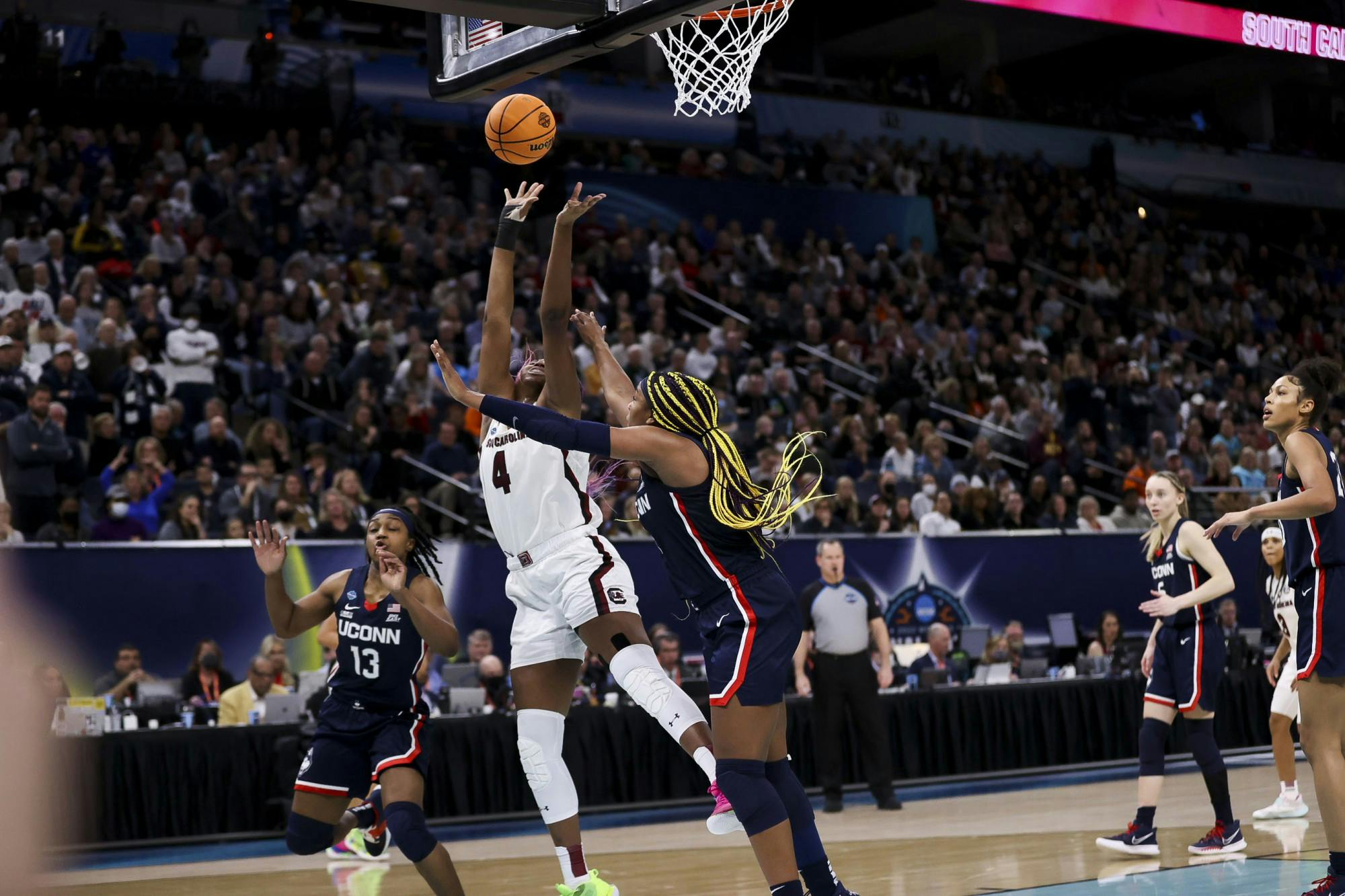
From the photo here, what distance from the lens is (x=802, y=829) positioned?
5.72 metres

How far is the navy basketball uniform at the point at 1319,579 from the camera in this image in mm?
6289

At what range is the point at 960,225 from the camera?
81.9 ft

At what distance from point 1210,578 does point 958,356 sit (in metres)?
12.2

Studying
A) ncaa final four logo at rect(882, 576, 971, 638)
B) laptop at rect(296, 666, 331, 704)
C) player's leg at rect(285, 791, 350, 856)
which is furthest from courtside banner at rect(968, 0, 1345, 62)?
player's leg at rect(285, 791, 350, 856)

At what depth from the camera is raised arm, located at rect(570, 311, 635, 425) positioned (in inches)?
261

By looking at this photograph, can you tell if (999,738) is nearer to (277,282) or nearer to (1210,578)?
(1210,578)

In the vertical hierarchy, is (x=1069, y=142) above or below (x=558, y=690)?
above

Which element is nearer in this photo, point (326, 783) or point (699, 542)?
point (699, 542)

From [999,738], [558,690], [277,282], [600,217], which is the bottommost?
[999,738]

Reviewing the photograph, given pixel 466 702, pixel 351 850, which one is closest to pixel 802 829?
pixel 351 850

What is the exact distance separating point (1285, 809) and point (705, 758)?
5.46 m

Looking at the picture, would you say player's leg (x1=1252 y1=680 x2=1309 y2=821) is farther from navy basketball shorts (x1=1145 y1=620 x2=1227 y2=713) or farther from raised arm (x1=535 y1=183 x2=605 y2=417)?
raised arm (x1=535 y1=183 x2=605 y2=417)

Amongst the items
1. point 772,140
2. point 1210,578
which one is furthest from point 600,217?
point 1210,578

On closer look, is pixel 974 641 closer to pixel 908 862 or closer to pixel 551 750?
pixel 908 862
